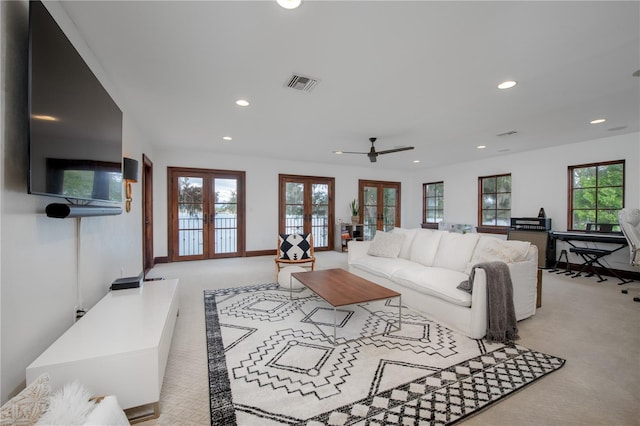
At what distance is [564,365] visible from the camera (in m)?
2.08

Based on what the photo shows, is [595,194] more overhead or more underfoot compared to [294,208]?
more overhead

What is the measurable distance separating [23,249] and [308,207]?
20.7 feet

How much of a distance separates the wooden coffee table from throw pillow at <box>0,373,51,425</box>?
1.72 meters

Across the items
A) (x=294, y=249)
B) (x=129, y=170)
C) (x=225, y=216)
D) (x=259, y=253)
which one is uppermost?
(x=129, y=170)

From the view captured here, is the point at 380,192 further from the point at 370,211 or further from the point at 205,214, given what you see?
the point at 205,214

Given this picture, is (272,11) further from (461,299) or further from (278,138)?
(278,138)

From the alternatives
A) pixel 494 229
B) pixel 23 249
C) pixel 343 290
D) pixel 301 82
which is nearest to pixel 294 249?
pixel 343 290

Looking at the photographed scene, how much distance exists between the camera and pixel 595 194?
17.1 feet

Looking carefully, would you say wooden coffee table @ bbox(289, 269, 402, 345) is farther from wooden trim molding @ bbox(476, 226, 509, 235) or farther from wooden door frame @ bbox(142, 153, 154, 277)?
wooden trim molding @ bbox(476, 226, 509, 235)

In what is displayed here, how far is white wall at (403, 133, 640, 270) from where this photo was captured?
15.7ft

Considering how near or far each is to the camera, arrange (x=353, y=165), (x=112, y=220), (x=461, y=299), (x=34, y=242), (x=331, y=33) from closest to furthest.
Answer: (x=34, y=242), (x=331, y=33), (x=461, y=299), (x=112, y=220), (x=353, y=165)

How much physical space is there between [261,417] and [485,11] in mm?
2883

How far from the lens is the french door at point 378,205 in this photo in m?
8.44

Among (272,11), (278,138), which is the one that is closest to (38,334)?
(272,11)
